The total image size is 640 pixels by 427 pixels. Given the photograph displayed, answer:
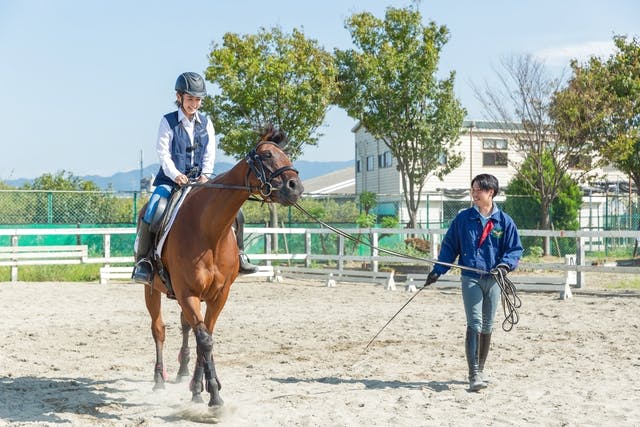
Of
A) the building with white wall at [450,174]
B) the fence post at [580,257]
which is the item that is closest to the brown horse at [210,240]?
the fence post at [580,257]

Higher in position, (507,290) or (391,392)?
(507,290)

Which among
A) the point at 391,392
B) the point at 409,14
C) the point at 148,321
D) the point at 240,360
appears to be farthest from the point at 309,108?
the point at 391,392

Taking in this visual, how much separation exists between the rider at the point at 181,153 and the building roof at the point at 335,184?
156 feet

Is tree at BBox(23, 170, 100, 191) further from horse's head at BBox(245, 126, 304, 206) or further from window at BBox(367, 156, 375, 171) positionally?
horse's head at BBox(245, 126, 304, 206)

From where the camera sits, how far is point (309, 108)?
2438 cm

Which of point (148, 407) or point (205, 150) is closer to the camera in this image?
point (148, 407)

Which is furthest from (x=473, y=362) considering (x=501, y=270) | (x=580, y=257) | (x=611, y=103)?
(x=611, y=103)

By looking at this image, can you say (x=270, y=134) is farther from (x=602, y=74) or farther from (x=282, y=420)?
(x=602, y=74)

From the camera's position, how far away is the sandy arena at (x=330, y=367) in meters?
6.18

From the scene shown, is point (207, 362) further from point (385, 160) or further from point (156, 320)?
point (385, 160)

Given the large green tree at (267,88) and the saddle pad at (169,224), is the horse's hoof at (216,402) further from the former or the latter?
the large green tree at (267,88)

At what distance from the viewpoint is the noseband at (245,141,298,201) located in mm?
5914

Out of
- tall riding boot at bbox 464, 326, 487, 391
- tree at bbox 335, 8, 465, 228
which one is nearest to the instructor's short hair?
tall riding boot at bbox 464, 326, 487, 391

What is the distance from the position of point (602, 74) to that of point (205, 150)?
23.5m
